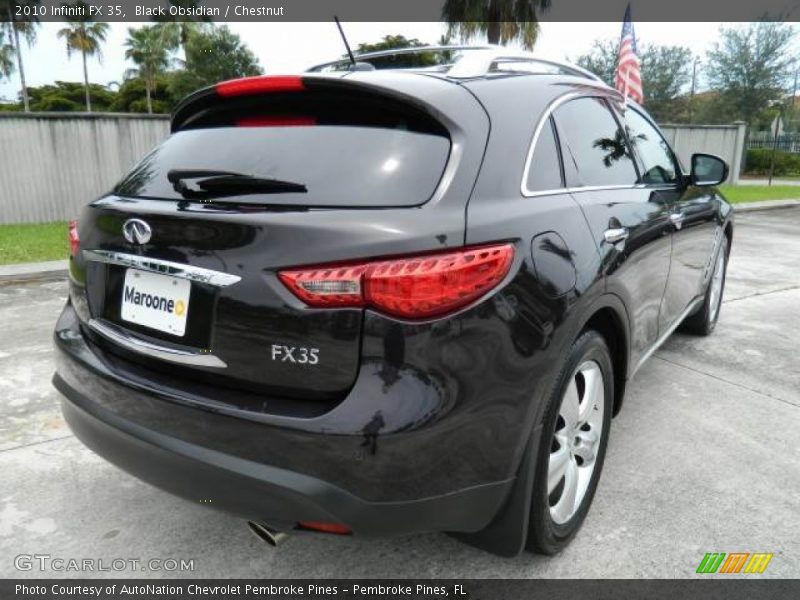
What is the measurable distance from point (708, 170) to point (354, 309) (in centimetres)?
313

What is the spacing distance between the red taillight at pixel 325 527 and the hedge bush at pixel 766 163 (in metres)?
34.9

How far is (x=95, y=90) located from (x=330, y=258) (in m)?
59.3

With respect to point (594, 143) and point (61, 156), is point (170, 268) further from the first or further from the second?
point (61, 156)

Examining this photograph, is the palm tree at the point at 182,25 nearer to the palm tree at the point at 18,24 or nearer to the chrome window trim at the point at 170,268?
the palm tree at the point at 18,24

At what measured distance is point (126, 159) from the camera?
13109 millimetres

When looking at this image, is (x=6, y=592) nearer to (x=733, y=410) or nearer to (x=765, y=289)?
(x=733, y=410)

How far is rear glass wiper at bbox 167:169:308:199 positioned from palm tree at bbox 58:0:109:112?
2064 inches

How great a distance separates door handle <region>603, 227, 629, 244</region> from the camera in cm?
234

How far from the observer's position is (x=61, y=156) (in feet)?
40.9

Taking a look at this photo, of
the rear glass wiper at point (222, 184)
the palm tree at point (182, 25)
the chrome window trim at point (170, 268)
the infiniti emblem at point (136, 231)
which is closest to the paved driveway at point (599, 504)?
the chrome window trim at point (170, 268)

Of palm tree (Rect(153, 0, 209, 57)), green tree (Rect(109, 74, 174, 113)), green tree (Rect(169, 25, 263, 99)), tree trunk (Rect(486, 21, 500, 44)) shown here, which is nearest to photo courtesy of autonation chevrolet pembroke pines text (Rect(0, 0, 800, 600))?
tree trunk (Rect(486, 21, 500, 44))

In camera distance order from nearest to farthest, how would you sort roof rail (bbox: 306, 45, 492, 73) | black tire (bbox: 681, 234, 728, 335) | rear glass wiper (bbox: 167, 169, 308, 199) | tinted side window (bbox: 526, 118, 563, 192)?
rear glass wiper (bbox: 167, 169, 308, 199) → tinted side window (bbox: 526, 118, 563, 192) → roof rail (bbox: 306, 45, 492, 73) → black tire (bbox: 681, 234, 728, 335)

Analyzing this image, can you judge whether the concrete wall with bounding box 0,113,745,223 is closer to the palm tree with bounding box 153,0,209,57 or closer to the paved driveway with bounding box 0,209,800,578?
the paved driveway with bounding box 0,209,800,578

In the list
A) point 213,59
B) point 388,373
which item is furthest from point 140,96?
point 388,373
